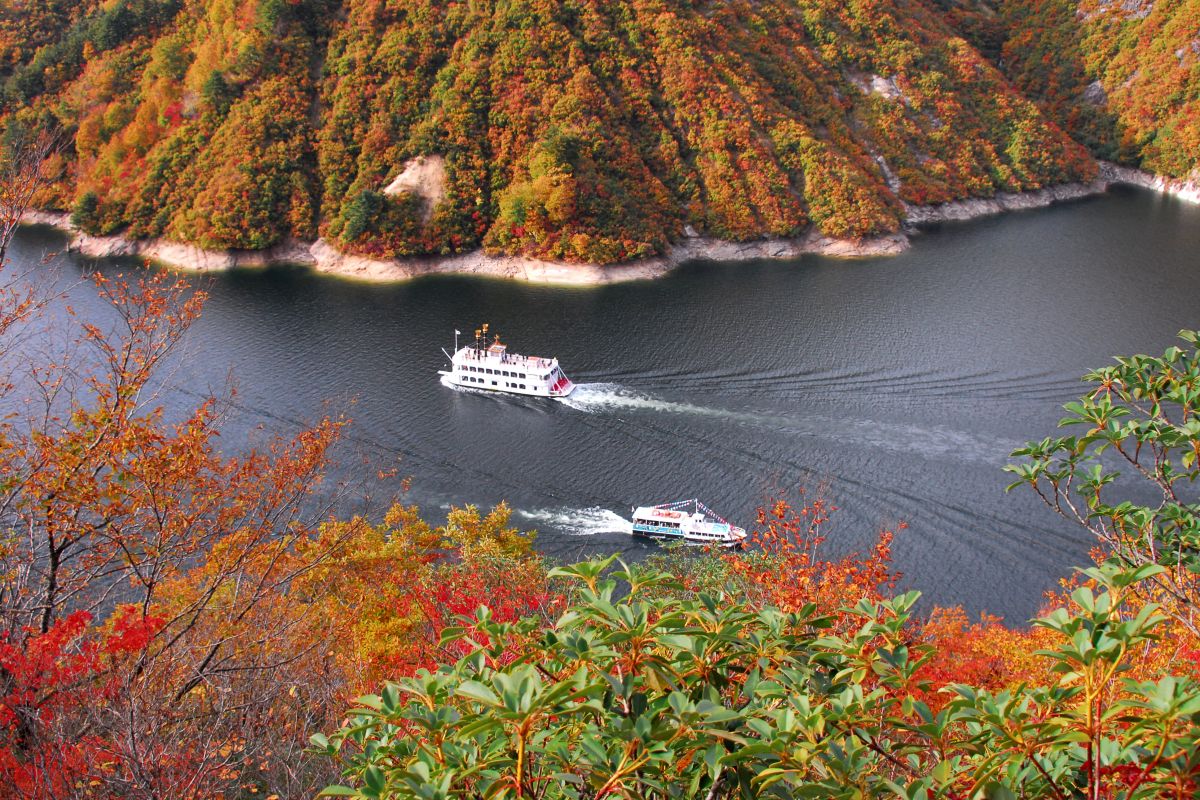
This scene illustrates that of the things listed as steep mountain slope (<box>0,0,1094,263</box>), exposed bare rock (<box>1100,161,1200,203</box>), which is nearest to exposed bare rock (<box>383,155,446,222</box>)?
steep mountain slope (<box>0,0,1094,263</box>)

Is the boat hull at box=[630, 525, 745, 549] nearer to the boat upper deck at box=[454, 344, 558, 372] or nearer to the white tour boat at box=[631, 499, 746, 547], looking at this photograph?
the white tour boat at box=[631, 499, 746, 547]

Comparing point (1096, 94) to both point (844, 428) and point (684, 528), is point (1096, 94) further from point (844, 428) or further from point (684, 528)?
point (684, 528)

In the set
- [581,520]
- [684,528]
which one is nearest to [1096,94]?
[684,528]

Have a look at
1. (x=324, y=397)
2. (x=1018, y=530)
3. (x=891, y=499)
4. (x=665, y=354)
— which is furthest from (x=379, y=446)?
(x=1018, y=530)

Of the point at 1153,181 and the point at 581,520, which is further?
the point at 1153,181

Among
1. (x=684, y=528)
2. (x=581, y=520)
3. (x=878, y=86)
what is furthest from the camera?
(x=878, y=86)

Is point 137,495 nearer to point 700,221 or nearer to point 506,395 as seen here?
point 506,395
